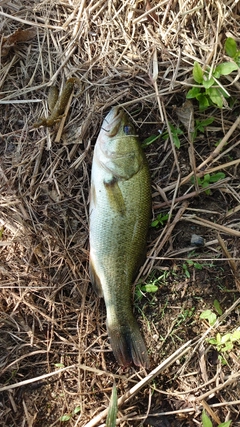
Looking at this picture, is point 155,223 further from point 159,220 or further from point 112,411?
point 112,411

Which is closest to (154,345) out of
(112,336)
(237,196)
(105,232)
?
(112,336)

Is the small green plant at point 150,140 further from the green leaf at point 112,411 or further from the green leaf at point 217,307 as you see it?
the green leaf at point 112,411

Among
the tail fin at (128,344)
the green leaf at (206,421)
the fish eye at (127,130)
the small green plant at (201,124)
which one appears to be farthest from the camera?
the small green plant at (201,124)

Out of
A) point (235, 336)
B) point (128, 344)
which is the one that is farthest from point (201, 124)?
point (128, 344)

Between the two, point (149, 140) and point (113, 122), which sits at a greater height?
point (113, 122)

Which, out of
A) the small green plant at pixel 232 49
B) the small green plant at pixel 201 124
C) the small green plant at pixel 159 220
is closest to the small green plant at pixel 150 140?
the small green plant at pixel 201 124
